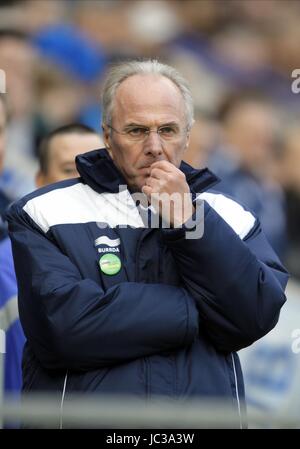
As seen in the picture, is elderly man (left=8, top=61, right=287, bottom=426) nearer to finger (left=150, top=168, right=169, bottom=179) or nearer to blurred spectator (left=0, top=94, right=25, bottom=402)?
finger (left=150, top=168, right=169, bottom=179)

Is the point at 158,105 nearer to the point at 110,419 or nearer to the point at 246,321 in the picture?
the point at 246,321

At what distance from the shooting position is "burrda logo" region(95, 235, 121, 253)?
10.4 feet

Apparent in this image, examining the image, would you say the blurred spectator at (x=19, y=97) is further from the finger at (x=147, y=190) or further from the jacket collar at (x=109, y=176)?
the finger at (x=147, y=190)

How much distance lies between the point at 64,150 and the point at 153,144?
5.62 ft

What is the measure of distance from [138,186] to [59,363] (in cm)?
67

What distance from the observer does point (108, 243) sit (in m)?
3.20

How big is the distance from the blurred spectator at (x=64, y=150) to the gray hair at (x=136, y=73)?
1384mm

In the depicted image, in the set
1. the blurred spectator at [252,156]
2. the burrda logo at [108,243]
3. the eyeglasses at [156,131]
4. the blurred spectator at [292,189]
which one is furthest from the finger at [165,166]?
the blurred spectator at [292,189]

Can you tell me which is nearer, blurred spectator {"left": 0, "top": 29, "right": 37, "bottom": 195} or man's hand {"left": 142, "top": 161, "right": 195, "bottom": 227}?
man's hand {"left": 142, "top": 161, "right": 195, "bottom": 227}

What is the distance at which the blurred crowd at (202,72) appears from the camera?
6.64 meters

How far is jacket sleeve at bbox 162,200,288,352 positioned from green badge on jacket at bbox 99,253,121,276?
19cm

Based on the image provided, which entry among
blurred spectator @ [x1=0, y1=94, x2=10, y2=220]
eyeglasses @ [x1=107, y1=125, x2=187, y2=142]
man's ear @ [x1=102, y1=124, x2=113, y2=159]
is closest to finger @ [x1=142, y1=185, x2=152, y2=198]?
eyeglasses @ [x1=107, y1=125, x2=187, y2=142]

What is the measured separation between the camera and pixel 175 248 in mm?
3078

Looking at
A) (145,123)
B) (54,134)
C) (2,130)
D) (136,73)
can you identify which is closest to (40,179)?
(54,134)
